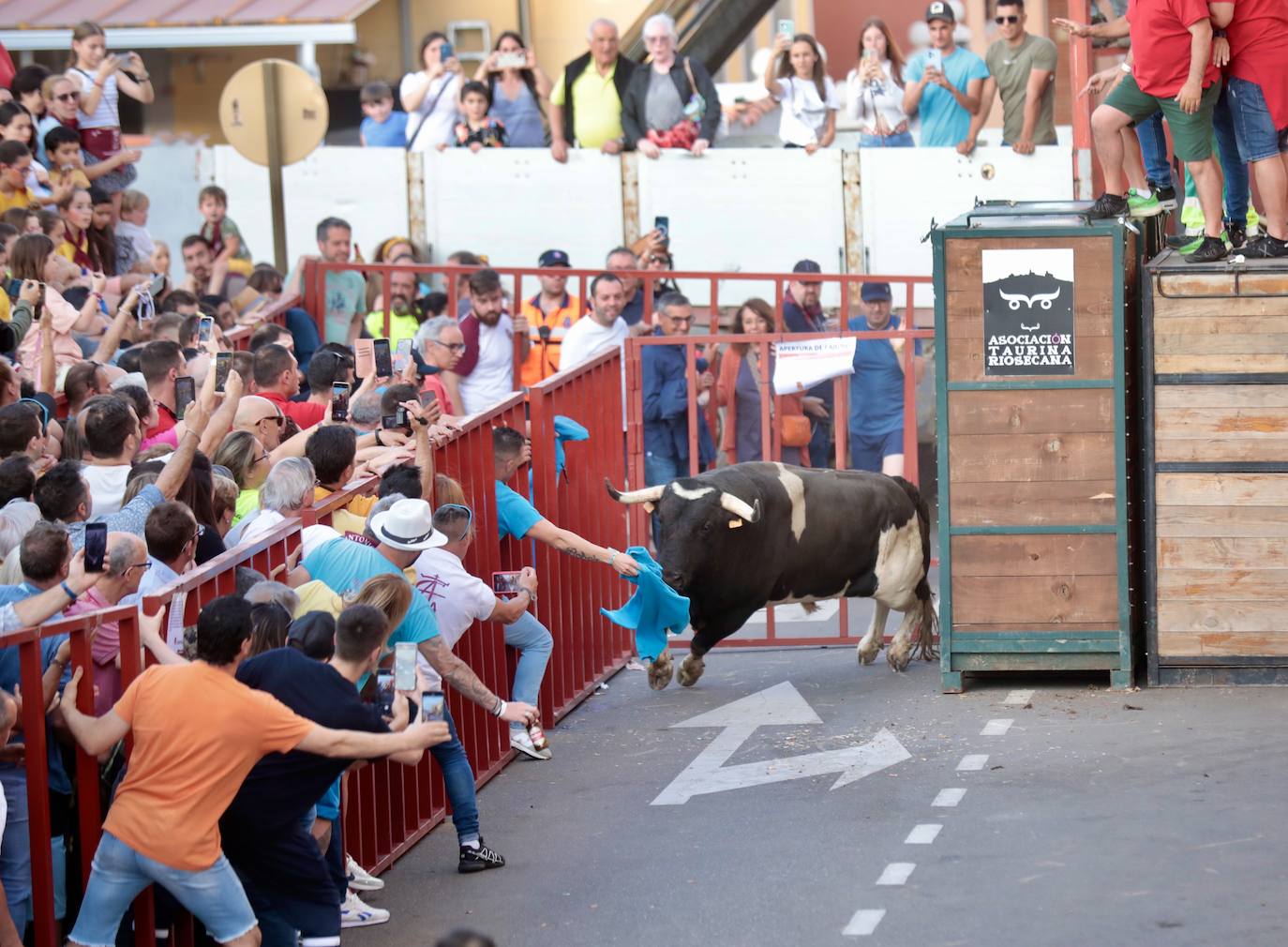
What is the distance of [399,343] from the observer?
11.1 meters

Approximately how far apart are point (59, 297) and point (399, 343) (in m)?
2.39

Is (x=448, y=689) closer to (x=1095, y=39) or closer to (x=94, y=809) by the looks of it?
(x=94, y=809)

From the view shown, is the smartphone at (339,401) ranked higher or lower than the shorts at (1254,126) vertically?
lower

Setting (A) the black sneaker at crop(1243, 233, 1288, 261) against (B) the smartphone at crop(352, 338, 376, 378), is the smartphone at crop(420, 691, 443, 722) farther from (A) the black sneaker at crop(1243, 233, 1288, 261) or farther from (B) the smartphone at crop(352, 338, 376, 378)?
(A) the black sneaker at crop(1243, 233, 1288, 261)

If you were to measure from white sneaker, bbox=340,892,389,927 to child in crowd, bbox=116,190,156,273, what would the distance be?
821 centimetres

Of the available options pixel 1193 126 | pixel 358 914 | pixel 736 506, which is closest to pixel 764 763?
pixel 736 506

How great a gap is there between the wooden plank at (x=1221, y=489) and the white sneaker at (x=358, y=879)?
16.0ft

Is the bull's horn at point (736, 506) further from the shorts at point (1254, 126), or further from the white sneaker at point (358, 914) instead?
the white sneaker at point (358, 914)

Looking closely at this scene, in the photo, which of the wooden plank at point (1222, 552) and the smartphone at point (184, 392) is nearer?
the smartphone at point (184, 392)

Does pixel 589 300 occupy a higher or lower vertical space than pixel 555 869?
higher

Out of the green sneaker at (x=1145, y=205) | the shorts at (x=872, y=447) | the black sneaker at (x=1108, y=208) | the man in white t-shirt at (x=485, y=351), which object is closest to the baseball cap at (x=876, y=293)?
the shorts at (x=872, y=447)

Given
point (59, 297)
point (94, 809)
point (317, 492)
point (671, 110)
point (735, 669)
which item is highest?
point (671, 110)

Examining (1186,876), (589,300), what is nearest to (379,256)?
(589,300)

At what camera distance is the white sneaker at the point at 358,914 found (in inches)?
318
